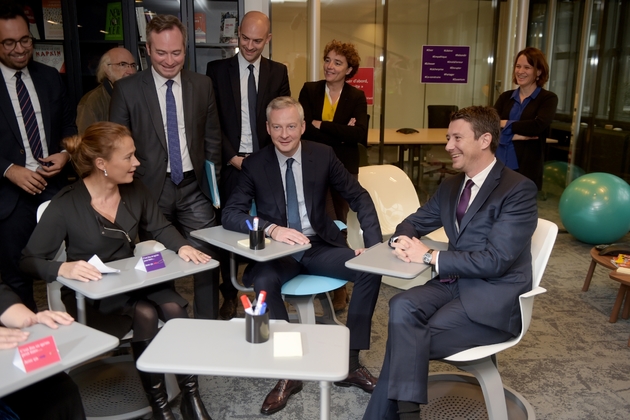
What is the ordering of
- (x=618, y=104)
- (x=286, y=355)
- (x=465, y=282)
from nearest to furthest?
(x=286, y=355) < (x=465, y=282) < (x=618, y=104)

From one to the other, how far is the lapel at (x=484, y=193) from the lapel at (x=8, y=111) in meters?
2.48

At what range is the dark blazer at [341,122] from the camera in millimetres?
4078

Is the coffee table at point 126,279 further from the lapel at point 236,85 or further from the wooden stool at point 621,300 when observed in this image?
the wooden stool at point 621,300

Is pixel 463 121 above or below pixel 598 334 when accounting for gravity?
above

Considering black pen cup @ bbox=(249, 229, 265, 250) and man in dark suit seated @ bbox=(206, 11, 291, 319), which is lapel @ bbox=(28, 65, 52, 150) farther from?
black pen cup @ bbox=(249, 229, 265, 250)

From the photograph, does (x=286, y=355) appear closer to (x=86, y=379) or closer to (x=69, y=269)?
(x=69, y=269)

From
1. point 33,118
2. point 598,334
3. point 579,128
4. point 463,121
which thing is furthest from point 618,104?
point 33,118

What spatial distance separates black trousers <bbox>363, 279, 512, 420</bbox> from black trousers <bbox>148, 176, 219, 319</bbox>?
130cm

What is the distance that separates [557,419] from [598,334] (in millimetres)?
1220

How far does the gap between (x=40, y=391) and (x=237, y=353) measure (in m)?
0.72

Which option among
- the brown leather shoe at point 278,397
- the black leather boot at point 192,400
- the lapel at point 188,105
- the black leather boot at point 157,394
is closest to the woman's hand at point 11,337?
the black leather boot at point 157,394

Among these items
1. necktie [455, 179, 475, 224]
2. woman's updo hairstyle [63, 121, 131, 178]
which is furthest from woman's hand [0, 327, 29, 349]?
necktie [455, 179, 475, 224]

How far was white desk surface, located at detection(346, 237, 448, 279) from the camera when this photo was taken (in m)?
2.39

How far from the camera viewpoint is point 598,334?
380 cm
